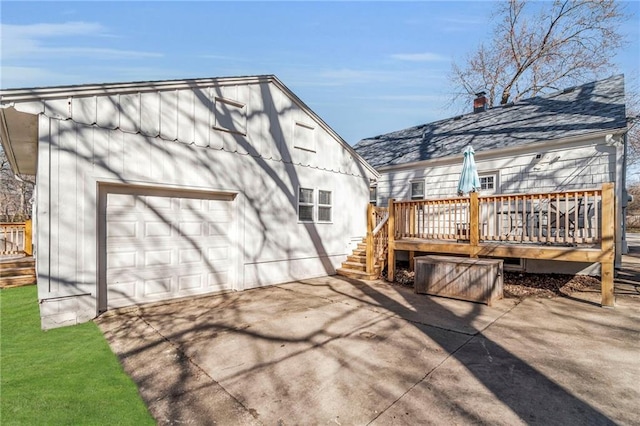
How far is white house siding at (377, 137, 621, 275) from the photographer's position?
7.46m

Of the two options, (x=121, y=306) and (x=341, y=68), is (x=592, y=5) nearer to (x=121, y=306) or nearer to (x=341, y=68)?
(x=341, y=68)

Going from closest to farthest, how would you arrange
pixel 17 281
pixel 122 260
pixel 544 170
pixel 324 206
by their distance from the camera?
pixel 122 260, pixel 17 281, pixel 544 170, pixel 324 206

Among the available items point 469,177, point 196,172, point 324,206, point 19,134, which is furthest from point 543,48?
point 19,134

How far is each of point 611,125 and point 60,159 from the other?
38.3 ft

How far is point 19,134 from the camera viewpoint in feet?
17.9

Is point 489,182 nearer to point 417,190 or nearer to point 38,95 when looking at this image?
point 417,190

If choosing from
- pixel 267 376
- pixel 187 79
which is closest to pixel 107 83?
pixel 187 79

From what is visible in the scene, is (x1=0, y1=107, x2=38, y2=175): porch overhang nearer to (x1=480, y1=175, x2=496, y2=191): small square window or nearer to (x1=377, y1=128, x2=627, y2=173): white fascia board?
(x1=377, y1=128, x2=627, y2=173): white fascia board

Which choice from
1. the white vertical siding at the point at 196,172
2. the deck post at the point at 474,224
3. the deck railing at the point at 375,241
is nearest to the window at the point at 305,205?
the white vertical siding at the point at 196,172

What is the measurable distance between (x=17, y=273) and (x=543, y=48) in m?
25.6

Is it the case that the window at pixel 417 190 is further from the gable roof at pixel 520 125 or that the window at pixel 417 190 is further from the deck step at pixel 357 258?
the deck step at pixel 357 258

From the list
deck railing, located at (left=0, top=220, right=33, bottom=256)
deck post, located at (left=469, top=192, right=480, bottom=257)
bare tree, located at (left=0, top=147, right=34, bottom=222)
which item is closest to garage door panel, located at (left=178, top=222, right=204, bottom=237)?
deck post, located at (left=469, top=192, right=480, bottom=257)

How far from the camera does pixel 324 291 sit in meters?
6.85

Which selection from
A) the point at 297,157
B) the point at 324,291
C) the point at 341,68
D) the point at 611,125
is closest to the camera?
the point at 324,291
